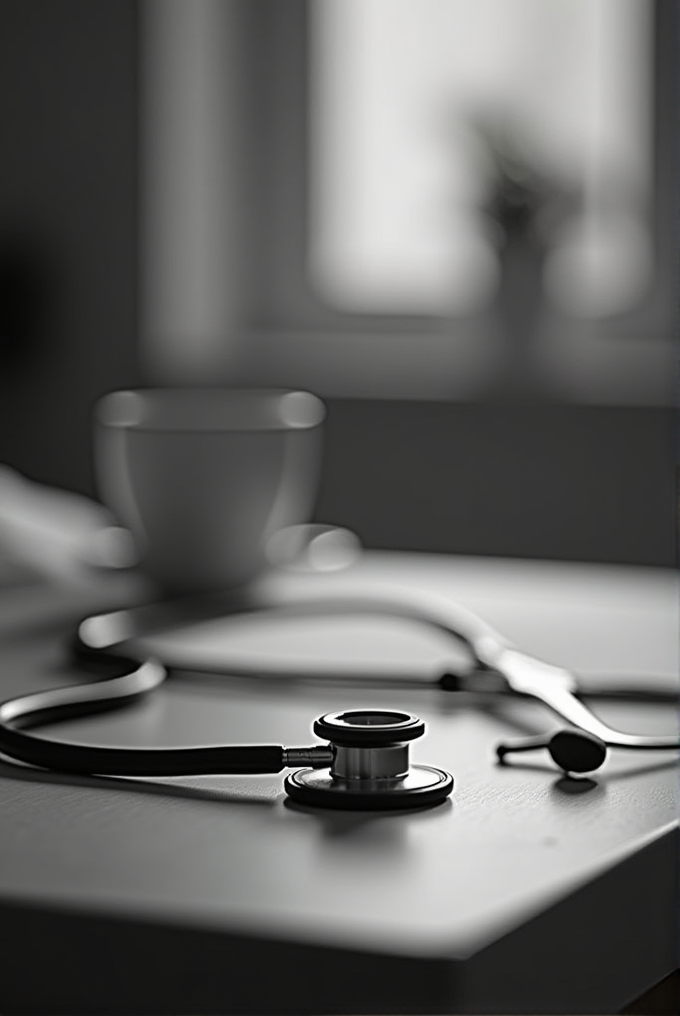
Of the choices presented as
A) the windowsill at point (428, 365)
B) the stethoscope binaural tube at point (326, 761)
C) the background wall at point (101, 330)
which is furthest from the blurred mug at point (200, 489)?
the background wall at point (101, 330)

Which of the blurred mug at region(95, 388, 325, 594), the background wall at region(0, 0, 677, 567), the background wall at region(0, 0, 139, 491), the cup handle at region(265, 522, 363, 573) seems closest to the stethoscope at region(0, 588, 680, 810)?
the blurred mug at region(95, 388, 325, 594)

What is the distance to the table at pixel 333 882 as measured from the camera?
428 mm

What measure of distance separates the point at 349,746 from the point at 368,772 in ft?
0.05

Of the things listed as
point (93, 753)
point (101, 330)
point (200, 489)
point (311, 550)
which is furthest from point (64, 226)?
point (93, 753)

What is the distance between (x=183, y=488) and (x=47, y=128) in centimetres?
237

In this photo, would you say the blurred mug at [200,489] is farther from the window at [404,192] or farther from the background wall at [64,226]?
the background wall at [64,226]

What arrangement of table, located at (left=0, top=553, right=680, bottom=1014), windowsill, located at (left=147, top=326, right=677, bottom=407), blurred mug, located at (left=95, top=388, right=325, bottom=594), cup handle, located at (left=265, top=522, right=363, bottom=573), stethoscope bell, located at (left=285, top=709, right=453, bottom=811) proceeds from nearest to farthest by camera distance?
table, located at (left=0, top=553, right=680, bottom=1014) → stethoscope bell, located at (left=285, top=709, right=453, bottom=811) → blurred mug, located at (left=95, top=388, right=325, bottom=594) → cup handle, located at (left=265, top=522, right=363, bottom=573) → windowsill, located at (left=147, top=326, right=677, bottom=407)

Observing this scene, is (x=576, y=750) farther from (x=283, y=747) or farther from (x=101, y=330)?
(x=101, y=330)

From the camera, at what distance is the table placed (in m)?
0.43

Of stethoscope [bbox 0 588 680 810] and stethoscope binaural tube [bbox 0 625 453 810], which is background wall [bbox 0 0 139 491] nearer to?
Answer: stethoscope [bbox 0 588 680 810]

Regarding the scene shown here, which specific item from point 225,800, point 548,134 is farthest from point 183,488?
point 548,134

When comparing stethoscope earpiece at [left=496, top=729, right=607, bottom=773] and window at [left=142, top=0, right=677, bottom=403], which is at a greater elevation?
window at [left=142, top=0, right=677, bottom=403]

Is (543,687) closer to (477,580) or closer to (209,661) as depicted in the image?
(209,661)

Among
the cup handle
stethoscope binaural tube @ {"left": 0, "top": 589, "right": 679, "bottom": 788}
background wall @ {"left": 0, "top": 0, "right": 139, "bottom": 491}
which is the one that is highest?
background wall @ {"left": 0, "top": 0, "right": 139, "bottom": 491}
